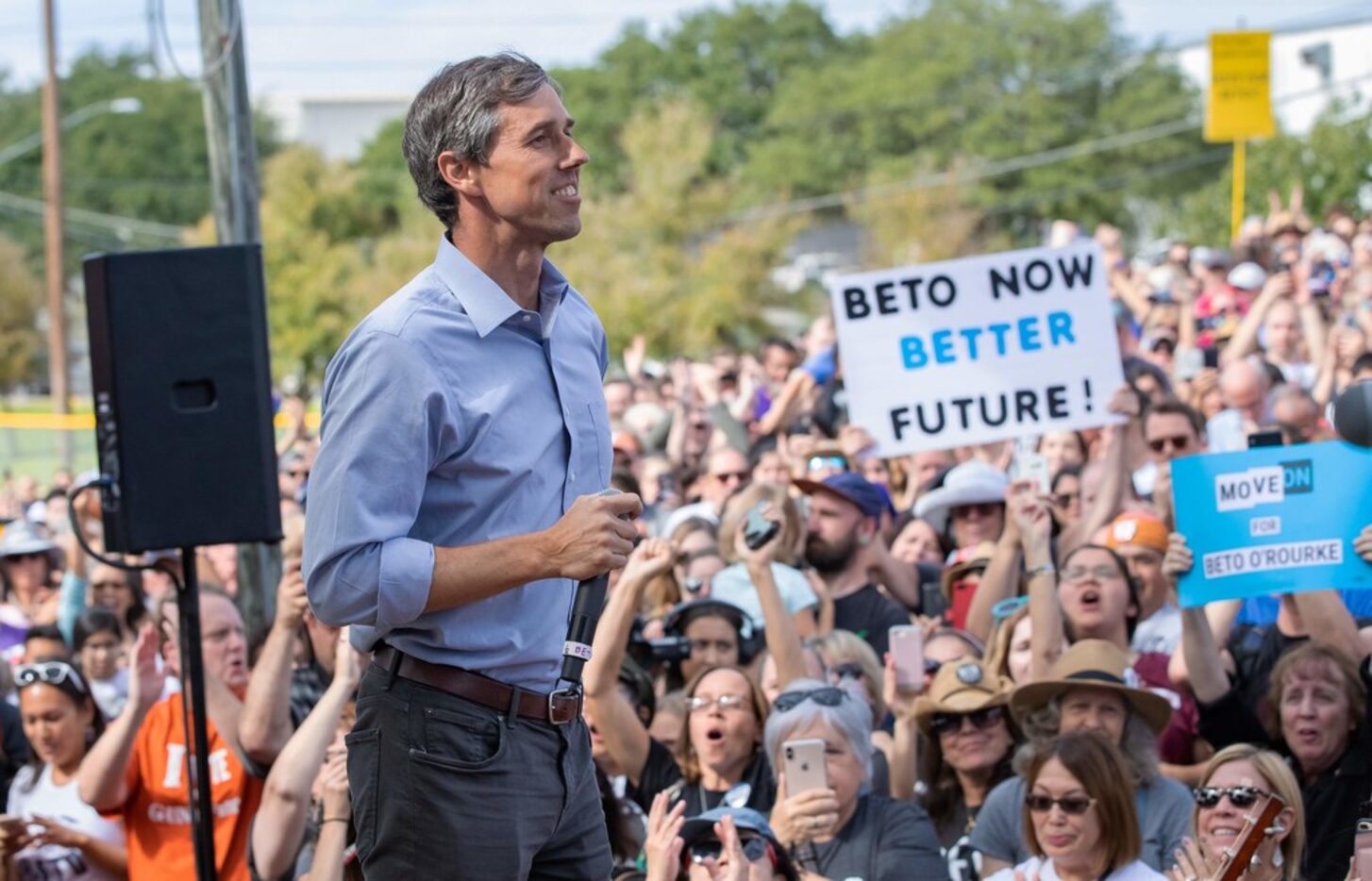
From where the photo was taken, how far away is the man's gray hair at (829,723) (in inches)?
240

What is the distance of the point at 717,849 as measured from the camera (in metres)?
5.29

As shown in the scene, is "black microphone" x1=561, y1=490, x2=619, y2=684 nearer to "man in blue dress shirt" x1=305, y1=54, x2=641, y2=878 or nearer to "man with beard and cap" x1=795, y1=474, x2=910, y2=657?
"man in blue dress shirt" x1=305, y1=54, x2=641, y2=878

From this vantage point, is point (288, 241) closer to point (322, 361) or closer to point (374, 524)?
point (322, 361)

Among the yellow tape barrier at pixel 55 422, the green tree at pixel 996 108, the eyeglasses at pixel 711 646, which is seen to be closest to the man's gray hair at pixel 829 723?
the eyeglasses at pixel 711 646

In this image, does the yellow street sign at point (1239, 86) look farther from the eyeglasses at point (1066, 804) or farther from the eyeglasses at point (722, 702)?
the eyeglasses at point (1066, 804)

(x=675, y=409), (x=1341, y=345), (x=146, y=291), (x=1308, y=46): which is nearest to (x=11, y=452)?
(x=675, y=409)

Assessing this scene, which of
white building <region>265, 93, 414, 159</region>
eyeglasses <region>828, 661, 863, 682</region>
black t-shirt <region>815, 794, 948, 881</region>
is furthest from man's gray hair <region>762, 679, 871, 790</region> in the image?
white building <region>265, 93, 414, 159</region>

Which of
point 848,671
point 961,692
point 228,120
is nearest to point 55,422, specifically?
point 228,120

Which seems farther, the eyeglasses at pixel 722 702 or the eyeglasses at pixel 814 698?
the eyeglasses at pixel 722 702

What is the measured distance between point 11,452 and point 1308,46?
2404 inches

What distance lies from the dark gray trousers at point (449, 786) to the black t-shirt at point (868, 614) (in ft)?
16.0

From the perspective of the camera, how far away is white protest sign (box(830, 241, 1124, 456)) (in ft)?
29.5

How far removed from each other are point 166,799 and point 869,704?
95.1 inches

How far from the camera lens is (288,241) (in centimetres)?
4922
